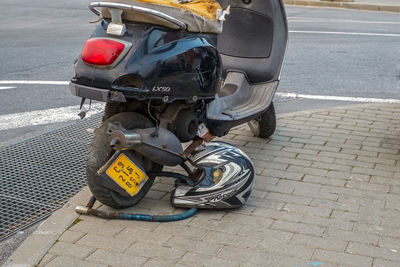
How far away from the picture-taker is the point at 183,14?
4203mm

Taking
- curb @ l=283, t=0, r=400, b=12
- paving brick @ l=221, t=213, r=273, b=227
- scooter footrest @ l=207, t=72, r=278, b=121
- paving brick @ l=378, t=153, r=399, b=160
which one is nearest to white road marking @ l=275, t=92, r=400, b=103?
paving brick @ l=378, t=153, r=399, b=160

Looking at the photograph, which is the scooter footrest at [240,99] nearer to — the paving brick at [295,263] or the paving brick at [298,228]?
the paving brick at [298,228]

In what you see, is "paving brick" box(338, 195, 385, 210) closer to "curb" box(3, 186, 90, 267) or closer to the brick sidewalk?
the brick sidewalk

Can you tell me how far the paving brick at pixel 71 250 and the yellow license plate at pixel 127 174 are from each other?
0.47 m

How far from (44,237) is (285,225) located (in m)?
1.42

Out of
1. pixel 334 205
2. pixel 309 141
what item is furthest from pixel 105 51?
pixel 309 141

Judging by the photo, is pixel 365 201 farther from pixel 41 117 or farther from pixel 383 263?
pixel 41 117

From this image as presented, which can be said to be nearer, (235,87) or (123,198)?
(123,198)

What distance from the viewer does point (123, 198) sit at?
4250mm

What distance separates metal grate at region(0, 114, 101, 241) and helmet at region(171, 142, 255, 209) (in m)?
0.88

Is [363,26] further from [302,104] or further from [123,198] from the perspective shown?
[123,198]

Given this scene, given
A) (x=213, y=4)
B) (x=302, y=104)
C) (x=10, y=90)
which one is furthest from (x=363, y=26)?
(x=213, y=4)

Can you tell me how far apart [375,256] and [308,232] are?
0.45 m

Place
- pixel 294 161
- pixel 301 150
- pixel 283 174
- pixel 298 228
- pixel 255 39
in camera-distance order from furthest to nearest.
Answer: pixel 255 39 < pixel 301 150 < pixel 294 161 < pixel 283 174 < pixel 298 228
